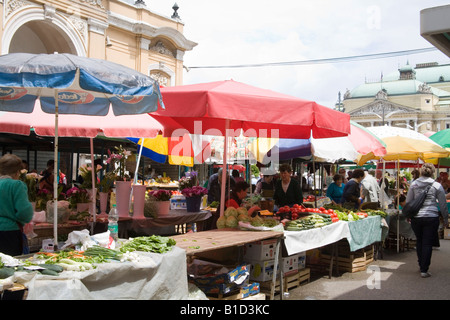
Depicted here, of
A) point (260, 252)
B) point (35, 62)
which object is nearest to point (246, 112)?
point (260, 252)

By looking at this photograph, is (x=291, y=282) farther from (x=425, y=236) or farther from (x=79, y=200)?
(x=79, y=200)

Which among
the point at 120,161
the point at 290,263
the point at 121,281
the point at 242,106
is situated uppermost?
the point at 242,106

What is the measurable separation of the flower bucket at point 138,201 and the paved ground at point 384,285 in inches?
99.1

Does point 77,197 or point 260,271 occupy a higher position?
point 77,197

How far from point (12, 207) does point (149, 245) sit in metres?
1.38

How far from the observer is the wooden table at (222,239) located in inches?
177

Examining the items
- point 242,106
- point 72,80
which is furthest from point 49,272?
point 242,106

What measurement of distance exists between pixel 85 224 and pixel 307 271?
3.56m

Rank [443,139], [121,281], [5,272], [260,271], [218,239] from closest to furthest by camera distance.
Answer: [5,272] < [121,281] < [218,239] < [260,271] < [443,139]

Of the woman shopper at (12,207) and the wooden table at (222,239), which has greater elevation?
the woman shopper at (12,207)

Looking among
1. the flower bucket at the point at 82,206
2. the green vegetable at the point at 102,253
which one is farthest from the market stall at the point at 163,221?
the green vegetable at the point at 102,253

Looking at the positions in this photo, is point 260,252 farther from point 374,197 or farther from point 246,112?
point 374,197

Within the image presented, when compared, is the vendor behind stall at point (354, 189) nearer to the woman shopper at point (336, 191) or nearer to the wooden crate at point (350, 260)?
the woman shopper at point (336, 191)

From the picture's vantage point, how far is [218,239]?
509 centimetres
